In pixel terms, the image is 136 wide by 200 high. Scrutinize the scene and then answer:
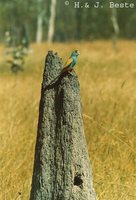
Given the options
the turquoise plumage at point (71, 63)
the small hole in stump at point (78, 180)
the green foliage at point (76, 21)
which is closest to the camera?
the turquoise plumage at point (71, 63)

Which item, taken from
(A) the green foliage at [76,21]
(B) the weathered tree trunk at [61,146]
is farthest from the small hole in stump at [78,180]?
(A) the green foliage at [76,21]

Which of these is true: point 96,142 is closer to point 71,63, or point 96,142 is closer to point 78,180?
point 78,180

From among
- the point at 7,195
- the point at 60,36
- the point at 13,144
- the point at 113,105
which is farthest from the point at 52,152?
the point at 60,36

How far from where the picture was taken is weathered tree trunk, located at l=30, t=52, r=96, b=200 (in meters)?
3.08

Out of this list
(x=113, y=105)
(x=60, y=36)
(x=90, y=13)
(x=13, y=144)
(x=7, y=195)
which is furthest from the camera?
(x=60, y=36)

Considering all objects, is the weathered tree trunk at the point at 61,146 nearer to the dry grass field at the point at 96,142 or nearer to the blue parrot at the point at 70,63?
the blue parrot at the point at 70,63

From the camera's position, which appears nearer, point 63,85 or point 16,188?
point 63,85

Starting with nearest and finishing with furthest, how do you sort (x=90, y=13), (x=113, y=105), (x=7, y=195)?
(x=7, y=195) → (x=113, y=105) → (x=90, y=13)

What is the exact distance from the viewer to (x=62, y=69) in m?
3.11

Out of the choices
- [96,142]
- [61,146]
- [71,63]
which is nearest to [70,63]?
[71,63]

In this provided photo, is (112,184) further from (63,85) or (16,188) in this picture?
(63,85)

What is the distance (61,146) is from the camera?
309 cm

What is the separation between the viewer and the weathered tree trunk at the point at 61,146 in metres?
3.08

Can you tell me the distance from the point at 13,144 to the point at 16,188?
0.78m
